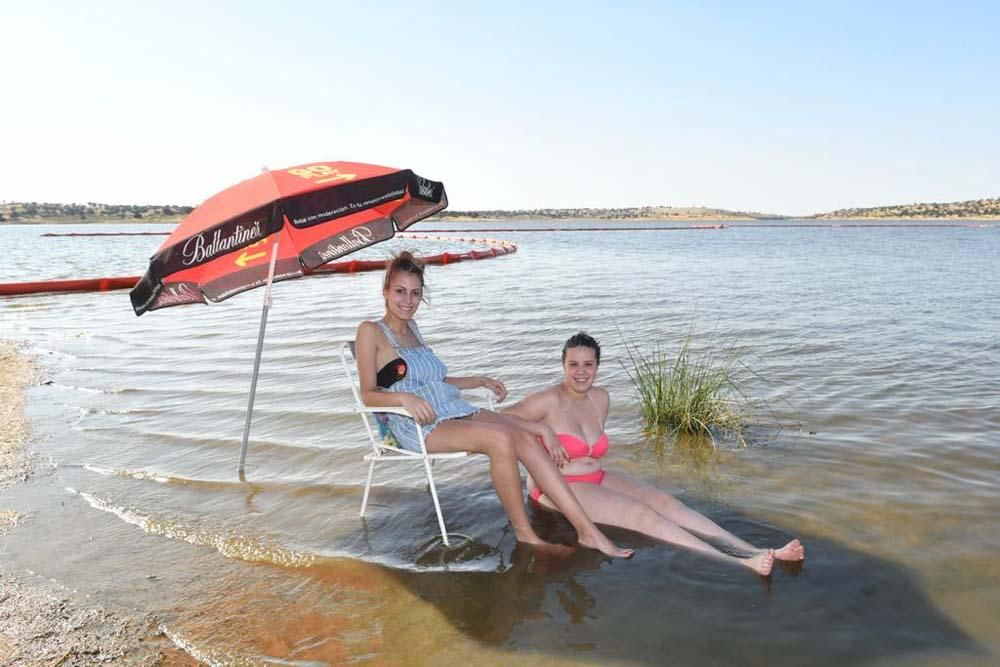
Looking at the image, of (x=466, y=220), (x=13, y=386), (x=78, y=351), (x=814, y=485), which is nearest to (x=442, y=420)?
(x=814, y=485)

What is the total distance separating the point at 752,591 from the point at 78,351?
32.3ft

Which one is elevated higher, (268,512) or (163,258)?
(163,258)

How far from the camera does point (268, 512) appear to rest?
189 inches

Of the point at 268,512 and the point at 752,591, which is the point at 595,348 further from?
the point at 268,512

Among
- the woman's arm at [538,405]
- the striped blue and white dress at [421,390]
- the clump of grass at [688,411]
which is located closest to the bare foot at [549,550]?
the woman's arm at [538,405]

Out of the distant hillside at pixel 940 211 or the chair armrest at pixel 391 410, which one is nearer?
the chair armrest at pixel 391 410

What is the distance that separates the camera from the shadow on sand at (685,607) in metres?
3.16

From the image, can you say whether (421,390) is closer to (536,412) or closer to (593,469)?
(536,412)

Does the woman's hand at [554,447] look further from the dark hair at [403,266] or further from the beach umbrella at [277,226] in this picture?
the beach umbrella at [277,226]

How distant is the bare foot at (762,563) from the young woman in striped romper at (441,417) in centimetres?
60

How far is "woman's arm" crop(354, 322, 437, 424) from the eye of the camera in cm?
389

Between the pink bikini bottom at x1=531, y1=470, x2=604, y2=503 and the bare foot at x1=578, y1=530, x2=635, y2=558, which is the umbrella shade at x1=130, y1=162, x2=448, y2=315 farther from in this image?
the bare foot at x1=578, y1=530, x2=635, y2=558

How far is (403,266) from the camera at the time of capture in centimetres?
433

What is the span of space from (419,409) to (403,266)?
888 mm
